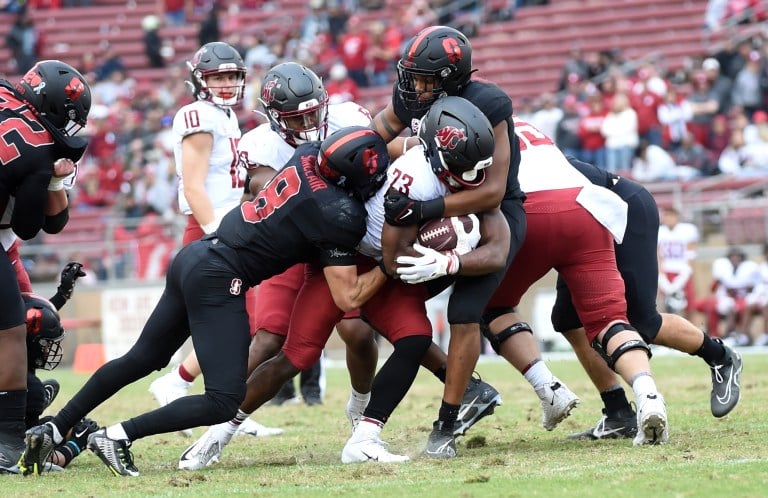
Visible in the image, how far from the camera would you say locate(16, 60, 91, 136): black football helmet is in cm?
591

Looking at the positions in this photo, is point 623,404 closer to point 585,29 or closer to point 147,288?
point 147,288

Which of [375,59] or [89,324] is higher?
[375,59]

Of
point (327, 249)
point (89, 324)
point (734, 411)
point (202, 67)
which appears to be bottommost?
point (89, 324)

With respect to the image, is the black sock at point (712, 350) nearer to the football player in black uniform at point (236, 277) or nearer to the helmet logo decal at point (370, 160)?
the football player in black uniform at point (236, 277)

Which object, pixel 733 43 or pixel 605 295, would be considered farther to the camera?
pixel 733 43

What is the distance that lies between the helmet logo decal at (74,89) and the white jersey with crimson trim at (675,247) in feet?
33.1

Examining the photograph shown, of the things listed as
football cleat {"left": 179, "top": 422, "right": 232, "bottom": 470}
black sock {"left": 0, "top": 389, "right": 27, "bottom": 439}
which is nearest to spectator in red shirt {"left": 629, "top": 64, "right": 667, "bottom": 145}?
football cleat {"left": 179, "top": 422, "right": 232, "bottom": 470}

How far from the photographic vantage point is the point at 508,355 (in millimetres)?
6551

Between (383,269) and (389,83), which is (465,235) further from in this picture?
(389,83)

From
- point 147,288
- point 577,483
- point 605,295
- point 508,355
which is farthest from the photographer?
point 147,288

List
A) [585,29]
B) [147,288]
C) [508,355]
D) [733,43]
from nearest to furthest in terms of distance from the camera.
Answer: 1. [508,355]
2. [147,288]
3. [733,43]
4. [585,29]

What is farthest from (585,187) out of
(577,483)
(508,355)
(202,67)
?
(202,67)

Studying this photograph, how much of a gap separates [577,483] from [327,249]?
5.24 ft

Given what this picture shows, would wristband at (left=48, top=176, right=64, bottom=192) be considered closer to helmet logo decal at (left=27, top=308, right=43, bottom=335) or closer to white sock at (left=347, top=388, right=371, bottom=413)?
helmet logo decal at (left=27, top=308, right=43, bottom=335)
